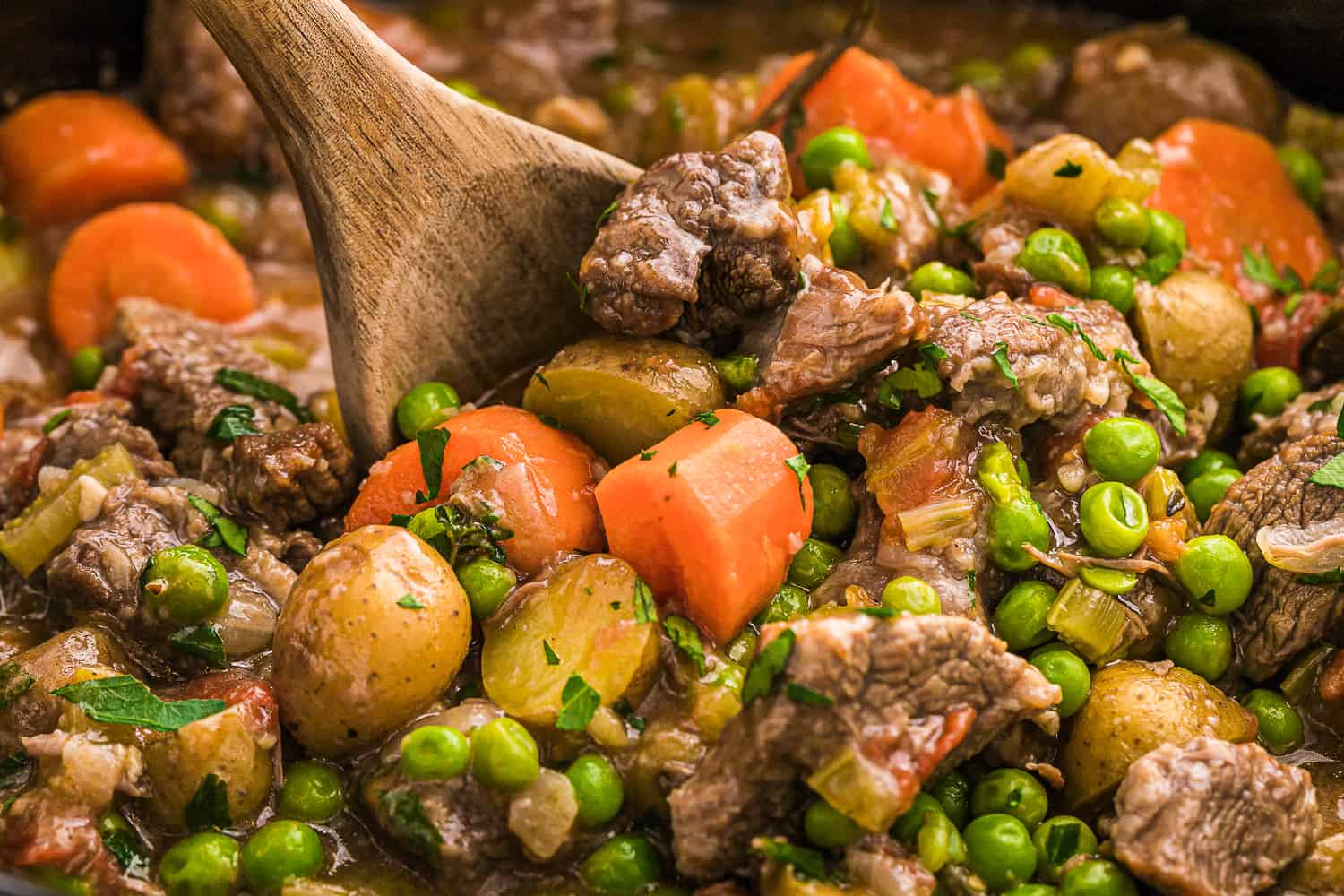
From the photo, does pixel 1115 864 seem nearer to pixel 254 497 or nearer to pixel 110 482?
pixel 254 497

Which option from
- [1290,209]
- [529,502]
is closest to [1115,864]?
[529,502]

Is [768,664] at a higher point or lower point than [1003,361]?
lower

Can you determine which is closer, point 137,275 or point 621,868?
point 621,868

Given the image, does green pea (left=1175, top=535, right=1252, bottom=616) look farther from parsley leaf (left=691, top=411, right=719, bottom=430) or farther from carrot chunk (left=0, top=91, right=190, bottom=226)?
carrot chunk (left=0, top=91, right=190, bottom=226)

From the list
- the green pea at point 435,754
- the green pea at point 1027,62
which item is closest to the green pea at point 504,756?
the green pea at point 435,754

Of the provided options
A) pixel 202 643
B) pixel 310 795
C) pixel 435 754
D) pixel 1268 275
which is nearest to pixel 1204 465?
pixel 1268 275

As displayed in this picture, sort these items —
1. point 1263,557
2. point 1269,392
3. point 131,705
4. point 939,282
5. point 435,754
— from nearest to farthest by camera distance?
point 435,754 → point 131,705 → point 1263,557 → point 939,282 → point 1269,392

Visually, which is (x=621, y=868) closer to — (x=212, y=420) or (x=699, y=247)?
(x=699, y=247)
